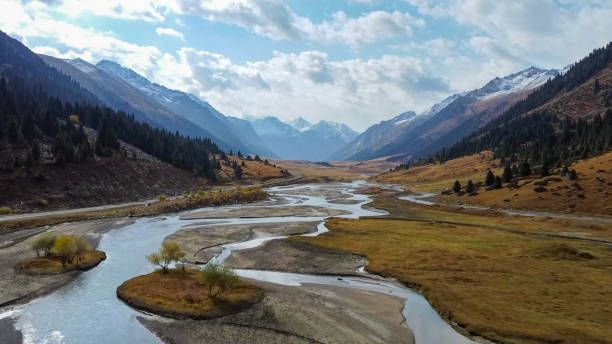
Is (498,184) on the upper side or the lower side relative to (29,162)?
lower

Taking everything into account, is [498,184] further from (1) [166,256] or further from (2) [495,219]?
(1) [166,256]

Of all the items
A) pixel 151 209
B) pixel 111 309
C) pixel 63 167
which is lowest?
pixel 111 309

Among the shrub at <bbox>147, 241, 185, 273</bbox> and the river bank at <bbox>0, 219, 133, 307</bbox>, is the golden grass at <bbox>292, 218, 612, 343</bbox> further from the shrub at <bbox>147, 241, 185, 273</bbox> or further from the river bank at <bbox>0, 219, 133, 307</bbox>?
the river bank at <bbox>0, 219, 133, 307</bbox>

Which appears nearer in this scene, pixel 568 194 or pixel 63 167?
pixel 63 167

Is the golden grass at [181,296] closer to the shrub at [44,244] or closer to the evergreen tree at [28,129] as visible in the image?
the shrub at [44,244]

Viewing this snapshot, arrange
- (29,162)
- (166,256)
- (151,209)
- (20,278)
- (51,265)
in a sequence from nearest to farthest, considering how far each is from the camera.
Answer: (20,278) < (51,265) < (166,256) < (29,162) < (151,209)

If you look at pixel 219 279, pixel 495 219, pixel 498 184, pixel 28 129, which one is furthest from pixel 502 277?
pixel 28 129

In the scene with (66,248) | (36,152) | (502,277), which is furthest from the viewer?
(36,152)
